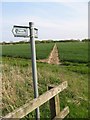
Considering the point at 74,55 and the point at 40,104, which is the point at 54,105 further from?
the point at 74,55

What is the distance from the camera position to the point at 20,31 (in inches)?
139

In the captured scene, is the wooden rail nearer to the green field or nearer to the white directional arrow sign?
the white directional arrow sign

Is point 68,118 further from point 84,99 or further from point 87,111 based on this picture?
point 84,99

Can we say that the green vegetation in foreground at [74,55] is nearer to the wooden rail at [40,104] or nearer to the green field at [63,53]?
the green field at [63,53]

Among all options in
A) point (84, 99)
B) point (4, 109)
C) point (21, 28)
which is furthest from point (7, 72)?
point (21, 28)

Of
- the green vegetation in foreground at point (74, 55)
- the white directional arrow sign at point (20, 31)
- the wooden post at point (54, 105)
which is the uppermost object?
the white directional arrow sign at point (20, 31)

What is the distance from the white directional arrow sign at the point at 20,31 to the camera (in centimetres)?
347

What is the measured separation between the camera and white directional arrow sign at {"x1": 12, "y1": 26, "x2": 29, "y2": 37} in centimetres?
347

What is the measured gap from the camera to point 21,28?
3580 millimetres

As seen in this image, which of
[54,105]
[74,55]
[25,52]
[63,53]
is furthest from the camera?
[25,52]

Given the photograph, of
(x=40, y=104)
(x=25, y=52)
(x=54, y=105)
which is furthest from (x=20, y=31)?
(x=25, y=52)

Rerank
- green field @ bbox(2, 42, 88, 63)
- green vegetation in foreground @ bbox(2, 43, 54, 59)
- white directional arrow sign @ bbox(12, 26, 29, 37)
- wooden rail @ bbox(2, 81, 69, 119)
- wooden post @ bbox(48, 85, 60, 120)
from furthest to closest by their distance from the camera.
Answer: green vegetation in foreground @ bbox(2, 43, 54, 59), green field @ bbox(2, 42, 88, 63), wooden post @ bbox(48, 85, 60, 120), white directional arrow sign @ bbox(12, 26, 29, 37), wooden rail @ bbox(2, 81, 69, 119)

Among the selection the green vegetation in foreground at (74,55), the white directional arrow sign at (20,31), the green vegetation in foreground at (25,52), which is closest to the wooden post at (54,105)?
the white directional arrow sign at (20,31)

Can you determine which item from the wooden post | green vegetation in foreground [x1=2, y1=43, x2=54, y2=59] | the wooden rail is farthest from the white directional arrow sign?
green vegetation in foreground [x1=2, y1=43, x2=54, y2=59]
